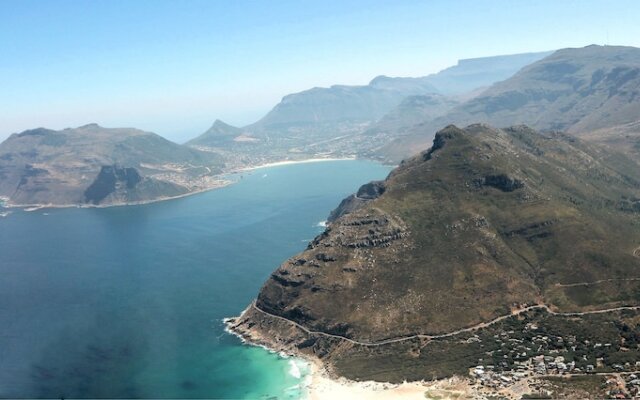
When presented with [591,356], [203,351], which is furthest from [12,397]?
[591,356]

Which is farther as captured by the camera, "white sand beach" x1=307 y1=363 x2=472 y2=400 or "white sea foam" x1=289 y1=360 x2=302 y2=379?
"white sea foam" x1=289 y1=360 x2=302 y2=379

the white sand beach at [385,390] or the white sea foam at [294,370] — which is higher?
the white sea foam at [294,370]

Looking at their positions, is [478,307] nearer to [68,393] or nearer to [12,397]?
[68,393]

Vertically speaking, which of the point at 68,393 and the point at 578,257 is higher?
the point at 578,257

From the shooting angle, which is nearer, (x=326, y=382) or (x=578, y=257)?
(x=326, y=382)

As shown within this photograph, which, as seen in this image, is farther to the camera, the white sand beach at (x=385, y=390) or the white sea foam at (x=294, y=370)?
the white sea foam at (x=294, y=370)

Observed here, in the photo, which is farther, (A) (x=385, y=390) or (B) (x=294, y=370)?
(B) (x=294, y=370)

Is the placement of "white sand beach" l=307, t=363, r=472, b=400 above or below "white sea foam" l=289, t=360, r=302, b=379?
below

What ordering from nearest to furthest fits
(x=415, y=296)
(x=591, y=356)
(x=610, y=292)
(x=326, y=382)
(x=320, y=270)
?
(x=591, y=356) < (x=326, y=382) < (x=610, y=292) < (x=415, y=296) < (x=320, y=270)

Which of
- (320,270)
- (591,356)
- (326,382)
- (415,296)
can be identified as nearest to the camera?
(591,356)

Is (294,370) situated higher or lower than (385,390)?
higher

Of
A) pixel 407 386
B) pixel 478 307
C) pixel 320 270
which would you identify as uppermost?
pixel 320 270
